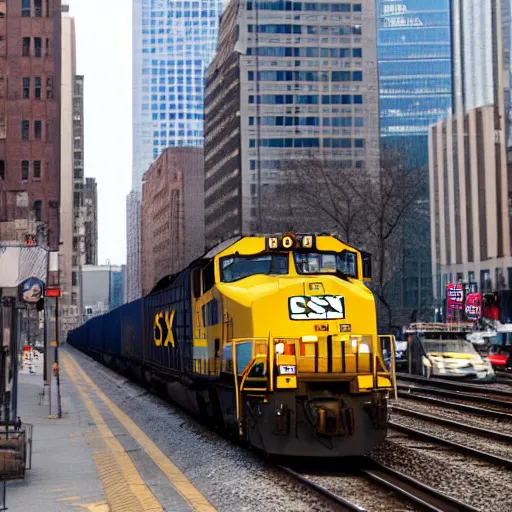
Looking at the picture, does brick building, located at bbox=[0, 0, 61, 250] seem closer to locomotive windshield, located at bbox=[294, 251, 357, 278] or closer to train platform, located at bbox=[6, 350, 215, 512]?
train platform, located at bbox=[6, 350, 215, 512]

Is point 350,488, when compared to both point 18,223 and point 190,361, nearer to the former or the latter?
point 190,361

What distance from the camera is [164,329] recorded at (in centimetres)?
2414

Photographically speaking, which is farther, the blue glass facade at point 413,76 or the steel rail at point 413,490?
the blue glass facade at point 413,76

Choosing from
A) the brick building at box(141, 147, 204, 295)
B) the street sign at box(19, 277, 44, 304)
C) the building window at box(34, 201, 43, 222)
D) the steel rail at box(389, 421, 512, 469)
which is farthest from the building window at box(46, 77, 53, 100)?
the brick building at box(141, 147, 204, 295)

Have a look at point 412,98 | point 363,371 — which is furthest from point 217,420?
point 412,98

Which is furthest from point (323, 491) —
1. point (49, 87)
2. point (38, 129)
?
point (49, 87)

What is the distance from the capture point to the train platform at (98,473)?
11047 mm

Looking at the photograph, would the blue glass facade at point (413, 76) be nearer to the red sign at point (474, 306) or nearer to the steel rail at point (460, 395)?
the red sign at point (474, 306)

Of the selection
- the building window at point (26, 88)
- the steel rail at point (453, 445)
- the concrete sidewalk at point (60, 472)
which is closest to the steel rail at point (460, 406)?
the steel rail at point (453, 445)

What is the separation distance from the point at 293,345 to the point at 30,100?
8479 centimetres

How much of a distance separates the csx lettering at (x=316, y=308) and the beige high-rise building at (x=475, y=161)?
3820 inches

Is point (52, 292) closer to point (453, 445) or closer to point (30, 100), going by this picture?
point (453, 445)

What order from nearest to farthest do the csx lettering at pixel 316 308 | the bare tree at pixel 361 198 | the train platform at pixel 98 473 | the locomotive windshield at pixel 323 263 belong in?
the train platform at pixel 98 473, the csx lettering at pixel 316 308, the locomotive windshield at pixel 323 263, the bare tree at pixel 361 198

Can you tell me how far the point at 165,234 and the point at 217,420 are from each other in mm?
173942
